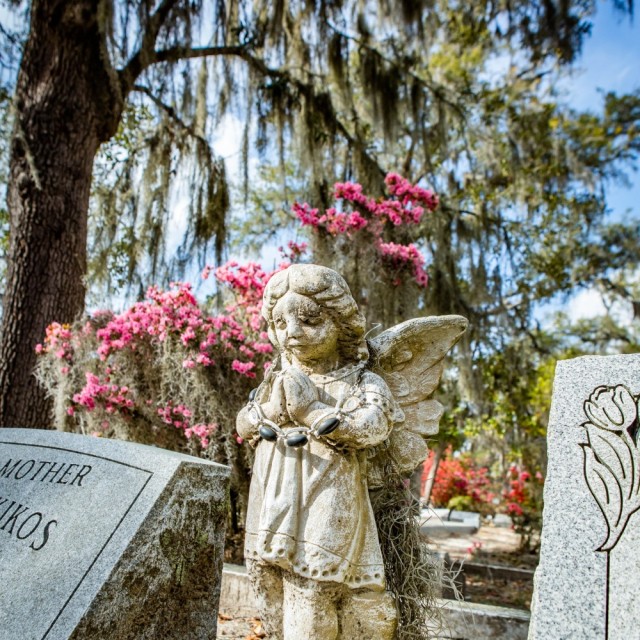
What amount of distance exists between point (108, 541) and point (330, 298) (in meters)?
1.21

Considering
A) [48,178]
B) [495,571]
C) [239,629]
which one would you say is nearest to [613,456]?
[239,629]

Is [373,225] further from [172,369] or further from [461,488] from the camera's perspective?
[461,488]

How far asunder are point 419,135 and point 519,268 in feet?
8.76

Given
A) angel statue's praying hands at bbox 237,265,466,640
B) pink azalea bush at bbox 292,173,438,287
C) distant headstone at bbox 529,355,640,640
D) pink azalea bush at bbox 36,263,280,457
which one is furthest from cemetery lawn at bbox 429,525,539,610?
pink azalea bush at bbox 292,173,438,287

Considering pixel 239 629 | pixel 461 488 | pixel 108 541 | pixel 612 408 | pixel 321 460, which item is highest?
pixel 612 408

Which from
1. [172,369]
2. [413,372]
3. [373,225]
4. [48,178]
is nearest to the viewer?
[413,372]

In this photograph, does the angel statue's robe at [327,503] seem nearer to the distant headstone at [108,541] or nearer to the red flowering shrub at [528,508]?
the distant headstone at [108,541]

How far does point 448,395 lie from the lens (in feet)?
24.6

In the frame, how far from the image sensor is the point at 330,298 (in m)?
2.29

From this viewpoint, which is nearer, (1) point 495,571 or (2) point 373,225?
(2) point 373,225

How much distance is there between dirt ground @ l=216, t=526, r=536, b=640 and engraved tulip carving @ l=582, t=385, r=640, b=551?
934 mm

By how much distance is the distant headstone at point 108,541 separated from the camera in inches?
79.7

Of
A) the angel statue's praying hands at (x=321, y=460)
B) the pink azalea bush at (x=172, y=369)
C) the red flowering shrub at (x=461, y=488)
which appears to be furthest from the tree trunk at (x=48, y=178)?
the red flowering shrub at (x=461, y=488)

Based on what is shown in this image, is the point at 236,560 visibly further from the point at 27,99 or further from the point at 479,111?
the point at 479,111
